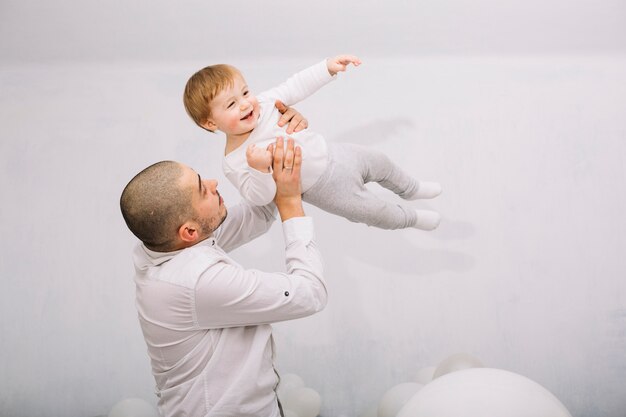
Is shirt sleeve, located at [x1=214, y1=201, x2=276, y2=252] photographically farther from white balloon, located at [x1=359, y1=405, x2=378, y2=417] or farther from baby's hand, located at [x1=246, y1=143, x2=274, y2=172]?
white balloon, located at [x1=359, y1=405, x2=378, y2=417]

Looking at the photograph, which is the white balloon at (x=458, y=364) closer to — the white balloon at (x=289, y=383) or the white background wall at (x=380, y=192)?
the white background wall at (x=380, y=192)

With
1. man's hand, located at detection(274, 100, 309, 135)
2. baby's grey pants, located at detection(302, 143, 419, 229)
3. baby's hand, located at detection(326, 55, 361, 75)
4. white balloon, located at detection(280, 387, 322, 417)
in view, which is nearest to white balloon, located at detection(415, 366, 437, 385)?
white balloon, located at detection(280, 387, 322, 417)

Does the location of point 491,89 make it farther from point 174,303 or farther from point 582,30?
point 174,303

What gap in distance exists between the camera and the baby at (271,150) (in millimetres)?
1521

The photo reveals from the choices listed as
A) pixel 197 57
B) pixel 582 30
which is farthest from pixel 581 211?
pixel 197 57

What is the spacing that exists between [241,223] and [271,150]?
0.25 meters

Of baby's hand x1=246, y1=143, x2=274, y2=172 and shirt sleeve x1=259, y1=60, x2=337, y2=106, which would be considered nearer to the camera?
baby's hand x1=246, y1=143, x2=274, y2=172

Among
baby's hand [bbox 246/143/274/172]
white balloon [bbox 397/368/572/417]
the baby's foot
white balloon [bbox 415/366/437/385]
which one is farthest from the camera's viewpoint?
the baby's foot

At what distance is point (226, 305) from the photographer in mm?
1267

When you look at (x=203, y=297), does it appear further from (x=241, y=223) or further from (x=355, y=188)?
(x=355, y=188)

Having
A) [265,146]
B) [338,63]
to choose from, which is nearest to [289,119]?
[265,146]

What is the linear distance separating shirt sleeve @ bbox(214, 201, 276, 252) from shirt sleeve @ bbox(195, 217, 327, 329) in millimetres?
306

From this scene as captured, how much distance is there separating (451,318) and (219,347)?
960 millimetres

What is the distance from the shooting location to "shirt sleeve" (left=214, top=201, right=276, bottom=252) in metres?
1.63
